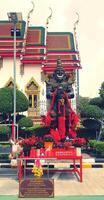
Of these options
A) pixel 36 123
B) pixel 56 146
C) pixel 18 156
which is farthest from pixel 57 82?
pixel 36 123

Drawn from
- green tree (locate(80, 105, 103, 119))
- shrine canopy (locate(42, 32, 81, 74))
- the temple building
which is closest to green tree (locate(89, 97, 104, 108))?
green tree (locate(80, 105, 103, 119))

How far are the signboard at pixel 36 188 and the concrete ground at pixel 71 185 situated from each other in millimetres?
743

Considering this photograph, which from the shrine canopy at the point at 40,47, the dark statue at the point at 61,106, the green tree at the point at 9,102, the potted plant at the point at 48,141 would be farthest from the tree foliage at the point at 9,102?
the potted plant at the point at 48,141

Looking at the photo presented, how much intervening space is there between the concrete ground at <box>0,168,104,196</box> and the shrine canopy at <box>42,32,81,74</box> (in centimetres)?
2490

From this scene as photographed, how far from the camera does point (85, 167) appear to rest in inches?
847

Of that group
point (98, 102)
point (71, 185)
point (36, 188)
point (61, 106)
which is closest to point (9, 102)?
point (98, 102)

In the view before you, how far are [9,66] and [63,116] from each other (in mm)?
22654

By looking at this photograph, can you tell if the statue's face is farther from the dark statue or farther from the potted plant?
the potted plant

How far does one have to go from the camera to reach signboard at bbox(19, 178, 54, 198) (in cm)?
1340

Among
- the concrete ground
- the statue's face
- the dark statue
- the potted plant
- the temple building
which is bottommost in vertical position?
the concrete ground

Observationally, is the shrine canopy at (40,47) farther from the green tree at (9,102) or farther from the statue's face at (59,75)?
the statue's face at (59,75)

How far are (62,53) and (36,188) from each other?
32.2 metres

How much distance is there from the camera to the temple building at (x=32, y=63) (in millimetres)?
42062

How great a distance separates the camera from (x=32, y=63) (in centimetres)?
4262
